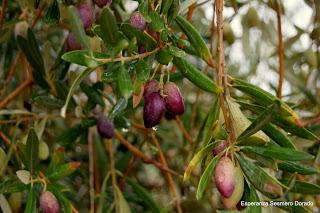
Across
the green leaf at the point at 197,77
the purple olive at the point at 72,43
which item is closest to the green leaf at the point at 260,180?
the green leaf at the point at 197,77

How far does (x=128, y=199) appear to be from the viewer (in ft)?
5.16

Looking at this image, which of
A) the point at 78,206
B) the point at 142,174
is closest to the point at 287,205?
the point at 78,206

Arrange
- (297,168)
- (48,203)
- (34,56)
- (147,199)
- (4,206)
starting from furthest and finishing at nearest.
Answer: (147,199) < (34,56) < (4,206) < (48,203) < (297,168)

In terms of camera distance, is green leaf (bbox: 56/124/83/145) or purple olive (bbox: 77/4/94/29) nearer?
purple olive (bbox: 77/4/94/29)

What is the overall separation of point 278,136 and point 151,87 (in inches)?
7.8

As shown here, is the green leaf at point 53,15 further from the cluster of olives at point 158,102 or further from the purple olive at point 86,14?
the cluster of olives at point 158,102

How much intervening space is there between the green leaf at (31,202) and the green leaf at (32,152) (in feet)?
0.12

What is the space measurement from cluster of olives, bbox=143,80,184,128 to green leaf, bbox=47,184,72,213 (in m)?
0.24

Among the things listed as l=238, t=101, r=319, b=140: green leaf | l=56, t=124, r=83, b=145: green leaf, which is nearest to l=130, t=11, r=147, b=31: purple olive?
l=238, t=101, r=319, b=140: green leaf

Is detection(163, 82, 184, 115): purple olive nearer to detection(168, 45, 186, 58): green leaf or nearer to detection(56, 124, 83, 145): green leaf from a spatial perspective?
detection(168, 45, 186, 58): green leaf

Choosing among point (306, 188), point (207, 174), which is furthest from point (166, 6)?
point (306, 188)

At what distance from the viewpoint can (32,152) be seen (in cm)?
108

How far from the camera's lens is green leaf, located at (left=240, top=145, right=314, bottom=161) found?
0.85 metres

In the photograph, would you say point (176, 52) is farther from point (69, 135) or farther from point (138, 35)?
point (69, 135)
